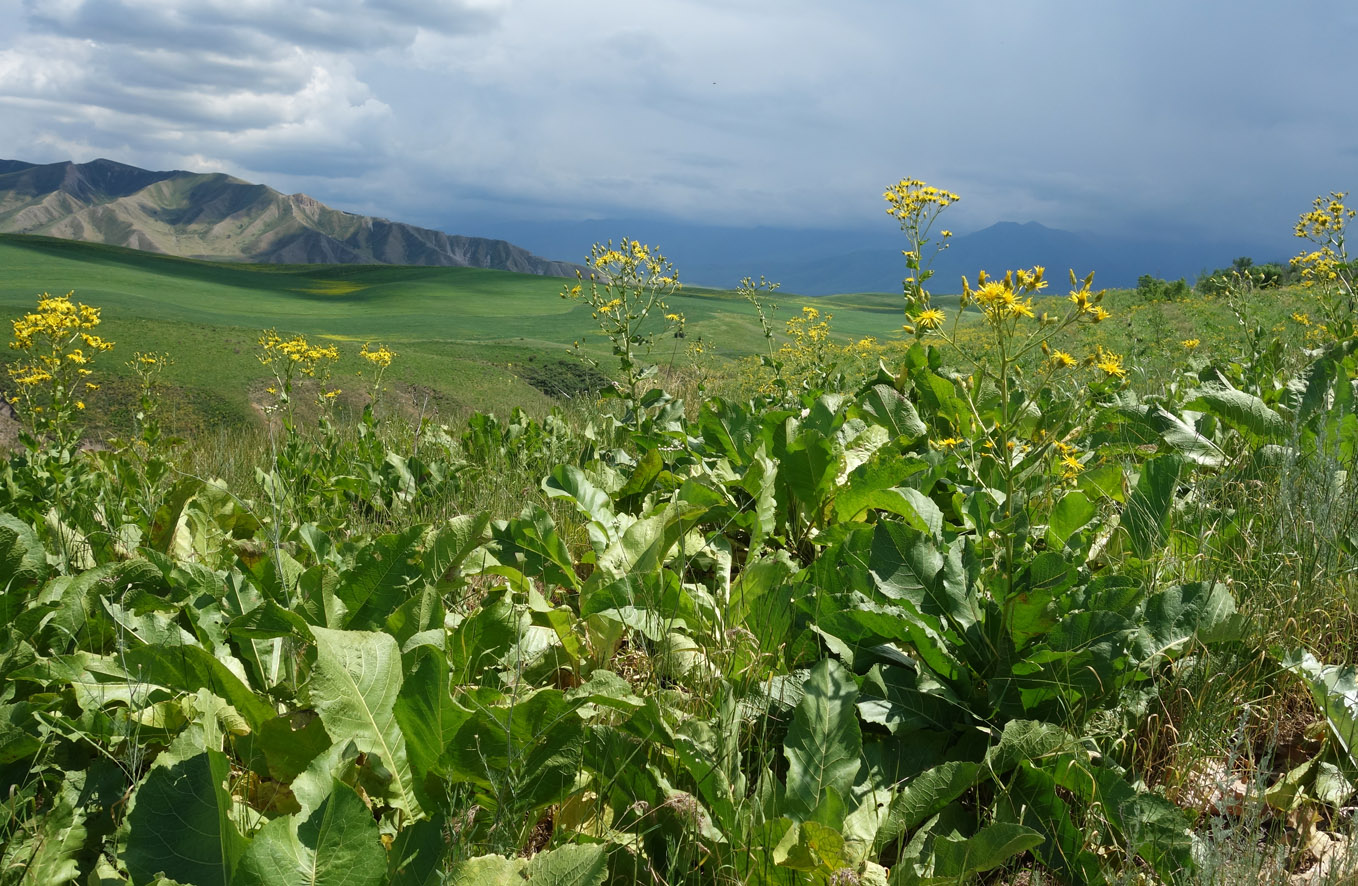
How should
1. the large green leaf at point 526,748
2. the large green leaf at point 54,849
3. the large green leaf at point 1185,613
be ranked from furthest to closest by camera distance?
the large green leaf at point 1185,613, the large green leaf at point 526,748, the large green leaf at point 54,849

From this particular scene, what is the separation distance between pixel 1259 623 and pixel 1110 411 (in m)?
1.65

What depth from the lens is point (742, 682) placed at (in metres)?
1.98

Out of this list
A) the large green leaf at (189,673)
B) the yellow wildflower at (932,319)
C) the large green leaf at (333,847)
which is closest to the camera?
the large green leaf at (333,847)

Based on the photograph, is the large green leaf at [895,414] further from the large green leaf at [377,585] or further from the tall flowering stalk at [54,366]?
the tall flowering stalk at [54,366]

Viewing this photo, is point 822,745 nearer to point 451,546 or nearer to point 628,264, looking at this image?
point 451,546

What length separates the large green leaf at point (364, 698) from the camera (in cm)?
153

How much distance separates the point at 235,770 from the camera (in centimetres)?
172

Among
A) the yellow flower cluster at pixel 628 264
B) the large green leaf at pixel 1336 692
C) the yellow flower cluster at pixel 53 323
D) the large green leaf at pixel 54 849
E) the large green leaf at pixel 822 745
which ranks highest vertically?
the yellow flower cluster at pixel 628 264

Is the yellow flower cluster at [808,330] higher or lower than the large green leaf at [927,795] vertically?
higher

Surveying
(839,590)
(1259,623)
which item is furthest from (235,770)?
(1259,623)

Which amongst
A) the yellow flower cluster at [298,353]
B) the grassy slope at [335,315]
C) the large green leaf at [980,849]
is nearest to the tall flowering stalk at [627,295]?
the yellow flower cluster at [298,353]

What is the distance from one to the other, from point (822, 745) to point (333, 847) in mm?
847

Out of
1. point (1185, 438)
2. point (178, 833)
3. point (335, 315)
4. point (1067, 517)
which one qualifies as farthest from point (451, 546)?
point (335, 315)

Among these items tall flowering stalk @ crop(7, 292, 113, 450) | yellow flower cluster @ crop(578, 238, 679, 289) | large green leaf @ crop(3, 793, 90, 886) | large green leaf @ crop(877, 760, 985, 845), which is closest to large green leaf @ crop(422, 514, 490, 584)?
large green leaf @ crop(3, 793, 90, 886)
